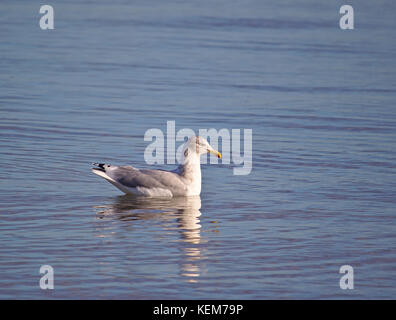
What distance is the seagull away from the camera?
13172 millimetres

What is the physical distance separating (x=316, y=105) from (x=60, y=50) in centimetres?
826

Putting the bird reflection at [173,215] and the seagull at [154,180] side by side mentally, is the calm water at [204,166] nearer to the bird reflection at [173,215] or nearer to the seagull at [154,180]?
the bird reflection at [173,215]

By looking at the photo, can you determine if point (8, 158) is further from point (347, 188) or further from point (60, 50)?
point (60, 50)

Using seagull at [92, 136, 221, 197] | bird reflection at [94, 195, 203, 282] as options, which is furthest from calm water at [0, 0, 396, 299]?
seagull at [92, 136, 221, 197]

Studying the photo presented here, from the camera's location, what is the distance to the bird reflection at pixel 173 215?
34.3ft

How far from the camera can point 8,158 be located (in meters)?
14.8

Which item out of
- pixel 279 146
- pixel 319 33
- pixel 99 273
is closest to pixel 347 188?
pixel 279 146

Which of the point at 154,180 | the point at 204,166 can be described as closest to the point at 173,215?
the point at 154,180

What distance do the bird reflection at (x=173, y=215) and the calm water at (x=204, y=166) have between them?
3 centimetres

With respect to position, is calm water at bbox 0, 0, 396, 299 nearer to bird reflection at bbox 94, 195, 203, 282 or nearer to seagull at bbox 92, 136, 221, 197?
bird reflection at bbox 94, 195, 203, 282

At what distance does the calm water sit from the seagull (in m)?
0.19

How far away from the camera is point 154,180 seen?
13148 mm

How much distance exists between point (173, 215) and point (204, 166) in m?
3.21

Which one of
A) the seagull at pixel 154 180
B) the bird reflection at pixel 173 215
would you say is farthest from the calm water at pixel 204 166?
the seagull at pixel 154 180
